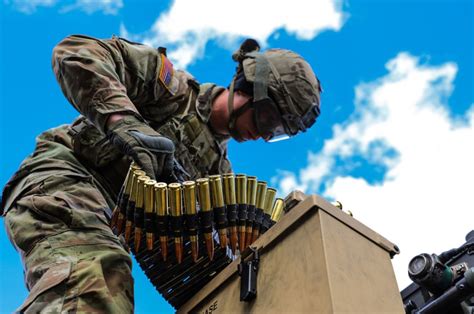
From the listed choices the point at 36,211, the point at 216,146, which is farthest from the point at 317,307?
the point at 216,146

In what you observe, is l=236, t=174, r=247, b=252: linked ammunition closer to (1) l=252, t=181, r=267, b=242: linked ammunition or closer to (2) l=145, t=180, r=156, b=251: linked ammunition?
(1) l=252, t=181, r=267, b=242: linked ammunition

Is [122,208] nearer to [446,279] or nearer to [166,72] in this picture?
[166,72]

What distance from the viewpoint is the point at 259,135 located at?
4.17 m

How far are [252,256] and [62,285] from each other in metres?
0.84

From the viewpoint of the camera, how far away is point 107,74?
3369mm

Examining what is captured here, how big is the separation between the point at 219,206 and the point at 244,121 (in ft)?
3.64

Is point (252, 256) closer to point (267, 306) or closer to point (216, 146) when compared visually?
point (267, 306)

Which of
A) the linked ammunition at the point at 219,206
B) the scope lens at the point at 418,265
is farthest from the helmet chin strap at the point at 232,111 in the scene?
the scope lens at the point at 418,265

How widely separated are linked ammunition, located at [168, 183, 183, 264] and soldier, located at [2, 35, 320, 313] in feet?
0.51

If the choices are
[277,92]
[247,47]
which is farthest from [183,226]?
[247,47]

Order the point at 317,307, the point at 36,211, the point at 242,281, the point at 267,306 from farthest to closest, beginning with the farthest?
the point at 36,211 < the point at 242,281 < the point at 267,306 < the point at 317,307

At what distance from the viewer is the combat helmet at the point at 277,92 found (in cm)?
402

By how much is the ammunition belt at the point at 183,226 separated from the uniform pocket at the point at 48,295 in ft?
1.79

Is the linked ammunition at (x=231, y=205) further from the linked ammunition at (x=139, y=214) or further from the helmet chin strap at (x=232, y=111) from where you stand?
the helmet chin strap at (x=232, y=111)
